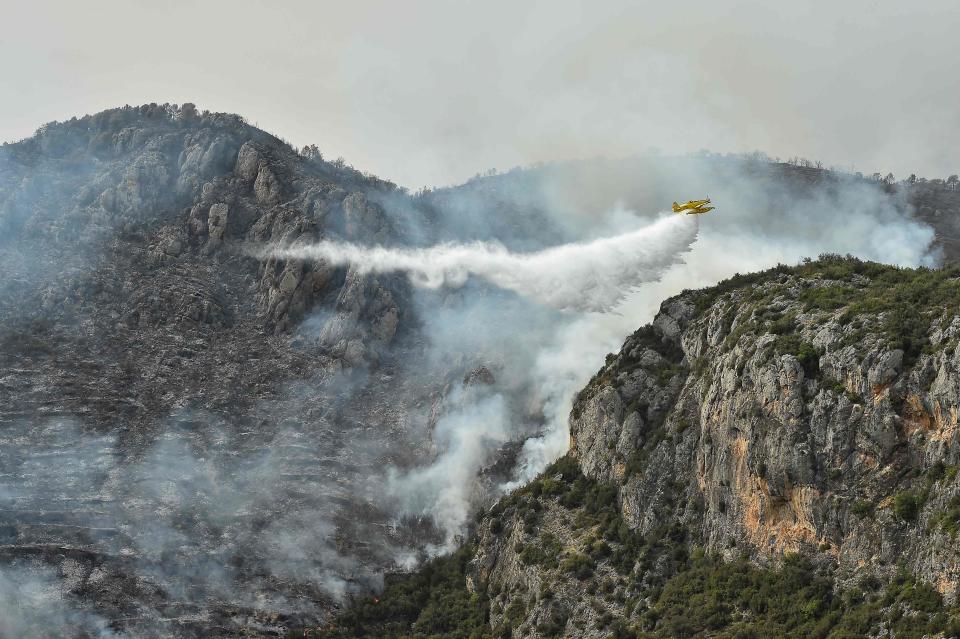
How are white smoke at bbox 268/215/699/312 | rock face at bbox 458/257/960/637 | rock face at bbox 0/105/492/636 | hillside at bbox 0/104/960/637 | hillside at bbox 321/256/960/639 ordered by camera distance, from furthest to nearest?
1. white smoke at bbox 268/215/699/312
2. rock face at bbox 0/105/492/636
3. hillside at bbox 0/104/960/637
4. rock face at bbox 458/257/960/637
5. hillside at bbox 321/256/960/639

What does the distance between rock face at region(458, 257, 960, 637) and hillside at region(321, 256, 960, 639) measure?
153 millimetres

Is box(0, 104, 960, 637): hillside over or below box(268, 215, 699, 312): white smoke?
below

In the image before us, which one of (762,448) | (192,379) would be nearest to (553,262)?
(192,379)

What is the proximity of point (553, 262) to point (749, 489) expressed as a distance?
69155mm

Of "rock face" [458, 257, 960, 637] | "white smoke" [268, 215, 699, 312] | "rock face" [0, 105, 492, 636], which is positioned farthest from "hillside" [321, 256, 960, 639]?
"white smoke" [268, 215, 699, 312]

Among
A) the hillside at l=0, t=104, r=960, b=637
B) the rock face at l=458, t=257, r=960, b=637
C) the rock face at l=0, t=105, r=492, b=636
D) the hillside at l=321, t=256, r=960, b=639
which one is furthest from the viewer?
the rock face at l=0, t=105, r=492, b=636

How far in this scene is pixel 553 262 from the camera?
134m

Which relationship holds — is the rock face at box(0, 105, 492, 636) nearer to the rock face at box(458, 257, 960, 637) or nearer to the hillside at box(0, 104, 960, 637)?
the hillside at box(0, 104, 960, 637)

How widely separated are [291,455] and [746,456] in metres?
62.6

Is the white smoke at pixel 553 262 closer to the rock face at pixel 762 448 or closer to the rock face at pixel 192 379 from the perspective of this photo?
the rock face at pixel 192 379

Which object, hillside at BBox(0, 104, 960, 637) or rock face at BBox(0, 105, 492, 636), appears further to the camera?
rock face at BBox(0, 105, 492, 636)

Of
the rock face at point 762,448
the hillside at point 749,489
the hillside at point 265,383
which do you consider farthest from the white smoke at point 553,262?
the rock face at point 762,448

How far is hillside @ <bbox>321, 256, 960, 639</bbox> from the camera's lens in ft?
185

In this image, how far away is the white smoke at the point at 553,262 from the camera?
114m
